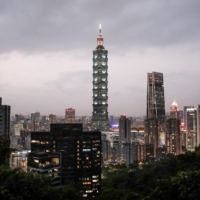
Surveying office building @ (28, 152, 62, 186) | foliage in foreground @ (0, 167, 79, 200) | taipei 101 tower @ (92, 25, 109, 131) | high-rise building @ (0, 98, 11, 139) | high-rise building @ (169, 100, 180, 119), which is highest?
taipei 101 tower @ (92, 25, 109, 131)

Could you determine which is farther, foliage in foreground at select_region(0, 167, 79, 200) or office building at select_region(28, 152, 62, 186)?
office building at select_region(28, 152, 62, 186)

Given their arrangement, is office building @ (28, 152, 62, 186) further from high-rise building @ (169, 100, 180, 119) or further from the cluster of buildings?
high-rise building @ (169, 100, 180, 119)

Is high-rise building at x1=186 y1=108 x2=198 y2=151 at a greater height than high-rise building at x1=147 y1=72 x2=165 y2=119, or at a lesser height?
lesser

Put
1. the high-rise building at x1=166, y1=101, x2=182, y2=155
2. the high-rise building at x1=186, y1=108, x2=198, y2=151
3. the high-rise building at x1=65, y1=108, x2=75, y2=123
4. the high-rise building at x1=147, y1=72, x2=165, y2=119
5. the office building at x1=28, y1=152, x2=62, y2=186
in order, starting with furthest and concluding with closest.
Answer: the high-rise building at x1=147, y1=72, x2=165, y2=119, the high-rise building at x1=65, y1=108, x2=75, y2=123, the high-rise building at x1=186, y1=108, x2=198, y2=151, the high-rise building at x1=166, y1=101, x2=182, y2=155, the office building at x1=28, y1=152, x2=62, y2=186

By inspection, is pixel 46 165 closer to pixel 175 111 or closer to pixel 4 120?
pixel 4 120

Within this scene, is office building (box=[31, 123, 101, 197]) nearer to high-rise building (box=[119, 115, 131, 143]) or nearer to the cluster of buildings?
the cluster of buildings

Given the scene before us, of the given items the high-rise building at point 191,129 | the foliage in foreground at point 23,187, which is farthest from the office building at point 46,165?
the high-rise building at point 191,129

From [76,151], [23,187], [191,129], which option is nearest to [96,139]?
[76,151]

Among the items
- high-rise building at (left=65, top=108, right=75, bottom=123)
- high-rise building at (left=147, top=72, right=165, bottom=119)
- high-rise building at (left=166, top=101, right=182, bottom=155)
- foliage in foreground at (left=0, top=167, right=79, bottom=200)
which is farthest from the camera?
high-rise building at (left=147, top=72, right=165, bottom=119)

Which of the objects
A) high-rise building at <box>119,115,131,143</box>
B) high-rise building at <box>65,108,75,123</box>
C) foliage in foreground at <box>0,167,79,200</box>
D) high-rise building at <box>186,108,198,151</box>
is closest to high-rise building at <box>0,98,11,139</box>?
foliage in foreground at <box>0,167,79,200</box>
